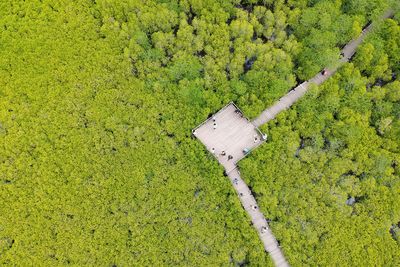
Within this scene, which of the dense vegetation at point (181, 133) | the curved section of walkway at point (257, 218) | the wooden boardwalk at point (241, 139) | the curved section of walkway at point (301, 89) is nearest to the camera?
the dense vegetation at point (181, 133)

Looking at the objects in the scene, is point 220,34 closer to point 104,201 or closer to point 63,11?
point 63,11

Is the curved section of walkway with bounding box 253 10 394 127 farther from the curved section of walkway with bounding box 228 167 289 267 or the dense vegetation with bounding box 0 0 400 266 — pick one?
the curved section of walkway with bounding box 228 167 289 267

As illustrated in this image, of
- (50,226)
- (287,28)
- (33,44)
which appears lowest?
(50,226)

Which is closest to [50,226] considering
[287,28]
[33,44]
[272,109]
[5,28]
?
[33,44]

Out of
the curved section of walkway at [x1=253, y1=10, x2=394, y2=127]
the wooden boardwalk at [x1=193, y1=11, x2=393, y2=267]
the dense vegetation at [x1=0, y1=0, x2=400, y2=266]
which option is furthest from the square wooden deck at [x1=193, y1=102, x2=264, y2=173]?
the curved section of walkway at [x1=253, y1=10, x2=394, y2=127]

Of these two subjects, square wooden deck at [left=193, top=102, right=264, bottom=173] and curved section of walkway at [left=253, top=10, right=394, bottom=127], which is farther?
curved section of walkway at [left=253, top=10, right=394, bottom=127]

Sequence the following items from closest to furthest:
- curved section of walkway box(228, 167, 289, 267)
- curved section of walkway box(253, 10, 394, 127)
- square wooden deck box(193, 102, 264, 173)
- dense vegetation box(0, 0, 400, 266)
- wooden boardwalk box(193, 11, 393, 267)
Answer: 1. dense vegetation box(0, 0, 400, 266)
2. curved section of walkway box(228, 167, 289, 267)
3. wooden boardwalk box(193, 11, 393, 267)
4. square wooden deck box(193, 102, 264, 173)
5. curved section of walkway box(253, 10, 394, 127)

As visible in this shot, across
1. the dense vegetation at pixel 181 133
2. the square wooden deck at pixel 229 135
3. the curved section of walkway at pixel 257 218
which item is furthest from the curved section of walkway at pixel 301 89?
the curved section of walkway at pixel 257 218

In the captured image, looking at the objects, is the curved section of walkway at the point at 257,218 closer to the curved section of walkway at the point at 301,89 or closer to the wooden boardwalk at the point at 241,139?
the wooden boardwalk at the point at 241,139
